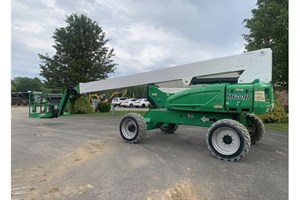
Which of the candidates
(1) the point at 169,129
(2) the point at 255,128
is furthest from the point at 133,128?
(2) the point at 255,128

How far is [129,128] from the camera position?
7762 mm

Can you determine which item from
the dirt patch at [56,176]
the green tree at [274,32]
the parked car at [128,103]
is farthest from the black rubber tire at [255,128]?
the parked car at [128,103]

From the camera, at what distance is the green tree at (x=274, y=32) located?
12062 millimetres

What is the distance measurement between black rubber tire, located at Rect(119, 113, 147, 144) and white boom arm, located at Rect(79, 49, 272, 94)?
4.10 ft

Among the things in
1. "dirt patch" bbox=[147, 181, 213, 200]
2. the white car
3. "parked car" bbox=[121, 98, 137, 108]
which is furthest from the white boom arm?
"parked car" bbox=[121, 98, 137, 108]

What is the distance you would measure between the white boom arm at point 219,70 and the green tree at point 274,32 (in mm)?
6907

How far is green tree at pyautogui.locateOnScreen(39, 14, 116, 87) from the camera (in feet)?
68.6

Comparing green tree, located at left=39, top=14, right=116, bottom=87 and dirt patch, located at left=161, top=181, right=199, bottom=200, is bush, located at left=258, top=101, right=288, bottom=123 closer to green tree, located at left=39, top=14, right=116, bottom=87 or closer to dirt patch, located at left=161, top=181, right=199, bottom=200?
dirt patch, located at left=161, top=181, right=199, bottom=200

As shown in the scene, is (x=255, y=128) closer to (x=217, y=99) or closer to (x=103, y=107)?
(x=217, y=99)

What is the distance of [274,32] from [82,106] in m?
15.1

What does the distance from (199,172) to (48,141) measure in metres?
5.19

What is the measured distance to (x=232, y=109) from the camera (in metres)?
6.14

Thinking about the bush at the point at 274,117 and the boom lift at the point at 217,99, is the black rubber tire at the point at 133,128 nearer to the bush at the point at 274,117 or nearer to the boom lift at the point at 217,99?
the boom lift at the point at 217,99

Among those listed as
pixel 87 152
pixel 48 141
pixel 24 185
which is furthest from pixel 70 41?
pixel 24 185
